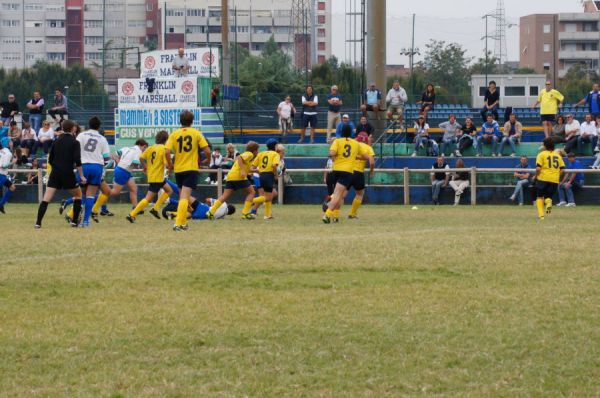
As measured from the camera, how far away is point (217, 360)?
27.2 feet

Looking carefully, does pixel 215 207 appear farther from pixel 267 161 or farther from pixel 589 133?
pixel 589 133

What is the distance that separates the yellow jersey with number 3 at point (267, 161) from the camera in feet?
77.0

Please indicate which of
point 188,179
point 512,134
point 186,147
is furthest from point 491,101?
point 188,179

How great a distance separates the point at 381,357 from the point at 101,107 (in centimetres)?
3784

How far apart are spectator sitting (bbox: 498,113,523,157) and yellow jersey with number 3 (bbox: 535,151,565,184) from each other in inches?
435

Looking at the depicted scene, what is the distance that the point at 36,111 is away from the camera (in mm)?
38375

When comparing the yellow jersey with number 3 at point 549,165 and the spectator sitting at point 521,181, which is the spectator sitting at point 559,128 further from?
the yellow jersey with number 3 at point 549,165

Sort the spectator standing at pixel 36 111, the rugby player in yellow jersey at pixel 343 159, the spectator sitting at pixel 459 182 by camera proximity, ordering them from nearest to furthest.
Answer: the rugby player in yellow jersey at pixel 343 159 < the spectator sitting at pixel 459 182 < the spectator standing at pixel 36 111

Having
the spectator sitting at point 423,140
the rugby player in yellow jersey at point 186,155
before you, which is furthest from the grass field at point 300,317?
the spectator sitting at point 423,140

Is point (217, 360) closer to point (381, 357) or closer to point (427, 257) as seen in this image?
point (381, 357)

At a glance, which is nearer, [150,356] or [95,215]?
[150,356]

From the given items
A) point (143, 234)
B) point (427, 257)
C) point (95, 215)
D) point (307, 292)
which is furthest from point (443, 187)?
point (307, 292)

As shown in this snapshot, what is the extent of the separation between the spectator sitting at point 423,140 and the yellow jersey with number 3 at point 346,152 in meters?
13.5

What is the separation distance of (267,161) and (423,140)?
41.6 ft
